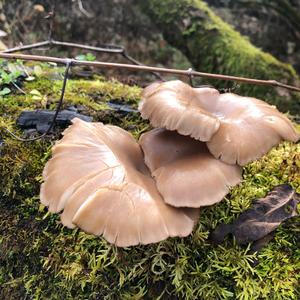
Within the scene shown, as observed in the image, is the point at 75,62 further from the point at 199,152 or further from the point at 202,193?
the point at 202,193

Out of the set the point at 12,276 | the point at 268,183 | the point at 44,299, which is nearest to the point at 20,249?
the point at 12,276

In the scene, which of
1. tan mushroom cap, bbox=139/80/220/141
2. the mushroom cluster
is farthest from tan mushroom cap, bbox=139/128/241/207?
tan mushroom cap, bbox=139/80/220/141

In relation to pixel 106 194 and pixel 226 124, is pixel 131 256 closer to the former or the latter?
pixel 106 194

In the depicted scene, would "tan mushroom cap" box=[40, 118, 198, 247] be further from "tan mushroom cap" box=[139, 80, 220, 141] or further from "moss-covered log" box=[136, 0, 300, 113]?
"moss-covered log" box=[136, 0, 300, 113]

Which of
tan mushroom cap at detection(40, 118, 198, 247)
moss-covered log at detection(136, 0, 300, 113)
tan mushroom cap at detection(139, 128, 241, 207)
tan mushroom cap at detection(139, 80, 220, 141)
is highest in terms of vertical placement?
tan mushroom cap at detection(139, 80, 220, 141)

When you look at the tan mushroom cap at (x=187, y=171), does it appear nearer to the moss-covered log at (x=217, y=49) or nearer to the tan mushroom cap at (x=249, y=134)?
the tan mushroom cap at (x=249, y=134)

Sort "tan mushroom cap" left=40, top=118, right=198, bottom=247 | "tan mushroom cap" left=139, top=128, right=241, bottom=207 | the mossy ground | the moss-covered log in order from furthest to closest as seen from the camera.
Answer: the moss-covered log < the mossy ground < "tan mushroom cap" left=139, top=128, right=241, bottom=207 < "tan mushroom cap" left=40, top=118, right=198, bottom=247
